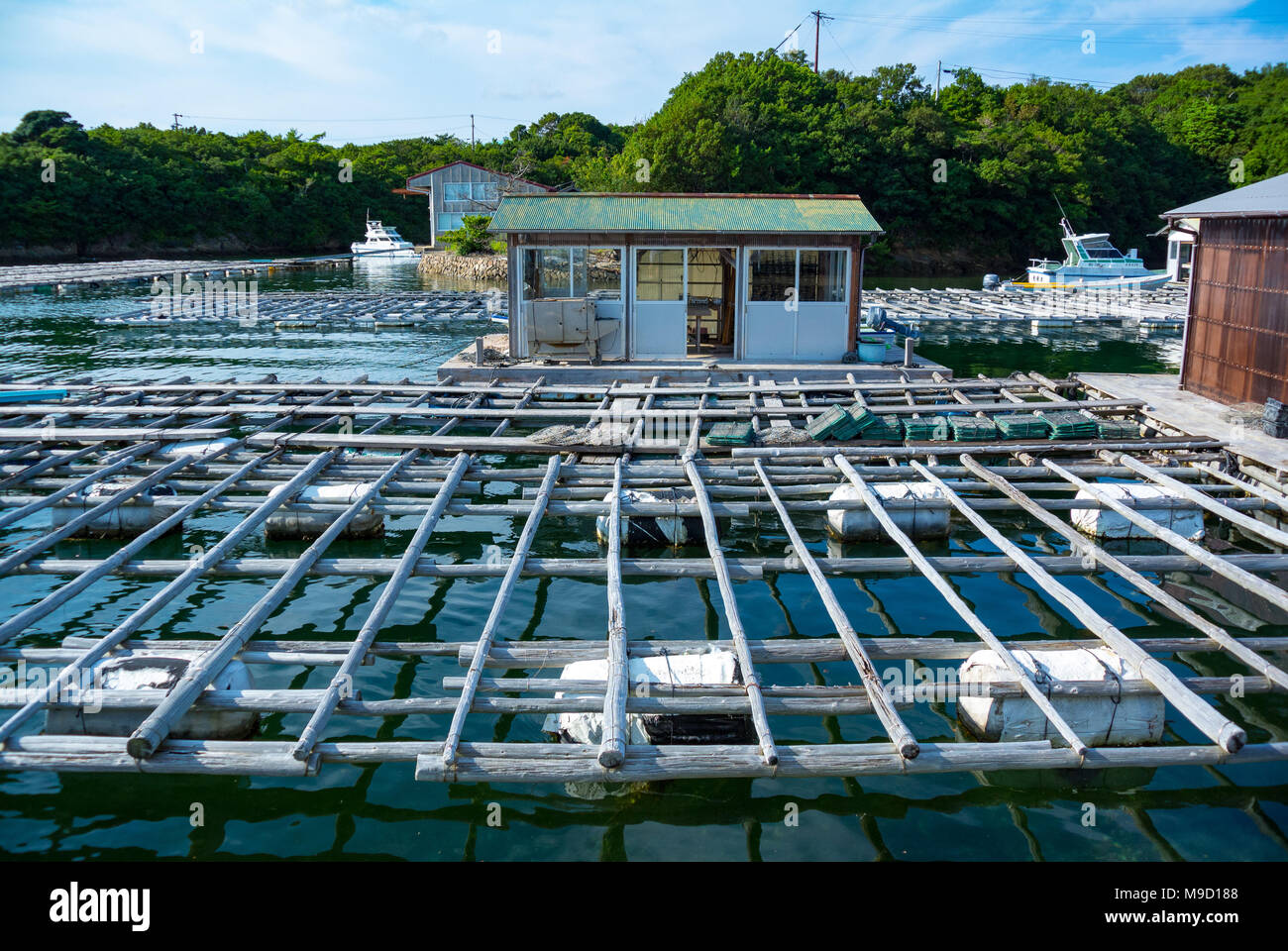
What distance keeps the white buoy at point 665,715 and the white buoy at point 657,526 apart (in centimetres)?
369

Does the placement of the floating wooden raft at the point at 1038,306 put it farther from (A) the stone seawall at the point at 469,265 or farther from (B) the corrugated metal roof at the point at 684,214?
(A) the stone seawall at the point at 469,265

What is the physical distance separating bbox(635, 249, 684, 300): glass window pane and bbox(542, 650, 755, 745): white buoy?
11.6m

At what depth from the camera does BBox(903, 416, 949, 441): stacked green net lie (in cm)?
1257

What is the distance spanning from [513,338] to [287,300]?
20.0 metres

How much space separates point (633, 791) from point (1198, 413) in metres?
11.7

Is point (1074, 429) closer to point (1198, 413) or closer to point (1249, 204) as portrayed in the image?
point (1198, 413)

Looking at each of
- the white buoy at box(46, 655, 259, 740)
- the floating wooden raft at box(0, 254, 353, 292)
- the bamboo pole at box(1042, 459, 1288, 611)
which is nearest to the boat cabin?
the bamboo pole at box(1042, 459, 1288, 611)

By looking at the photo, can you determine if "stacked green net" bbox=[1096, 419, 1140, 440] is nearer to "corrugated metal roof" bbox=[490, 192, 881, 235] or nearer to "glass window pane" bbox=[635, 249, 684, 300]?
"corrugated metal roof" bbox=[490, 192, 881, 235]

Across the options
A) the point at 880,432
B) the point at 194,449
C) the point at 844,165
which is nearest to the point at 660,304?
the point at 880,432

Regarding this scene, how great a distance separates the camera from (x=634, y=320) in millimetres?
17484

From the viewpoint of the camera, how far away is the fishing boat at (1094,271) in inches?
1555

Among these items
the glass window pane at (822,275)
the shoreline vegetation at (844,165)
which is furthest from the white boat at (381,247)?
the glass window pane at (822,275)

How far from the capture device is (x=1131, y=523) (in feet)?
34.8
